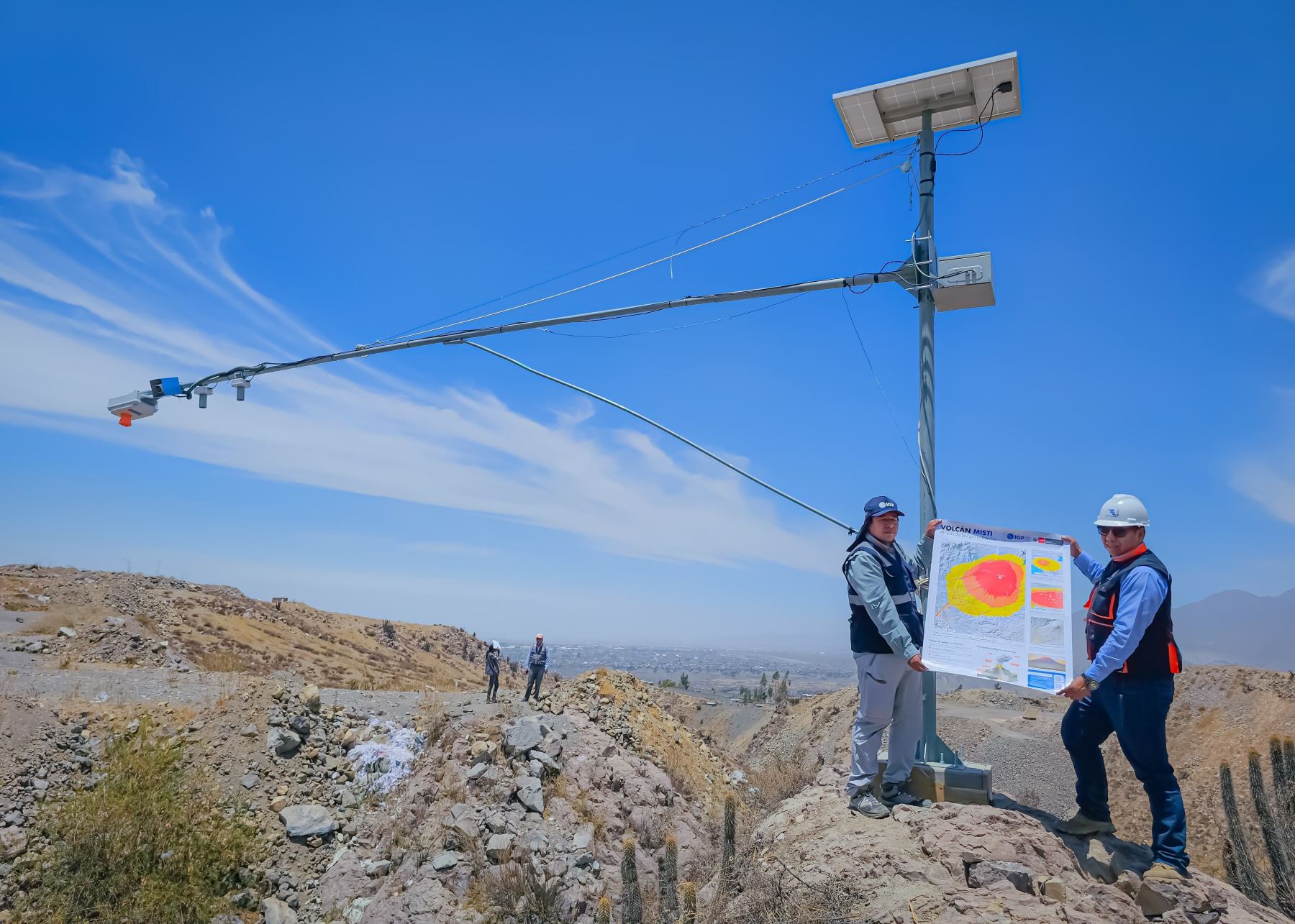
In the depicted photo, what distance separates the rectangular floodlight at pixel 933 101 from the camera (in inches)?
247

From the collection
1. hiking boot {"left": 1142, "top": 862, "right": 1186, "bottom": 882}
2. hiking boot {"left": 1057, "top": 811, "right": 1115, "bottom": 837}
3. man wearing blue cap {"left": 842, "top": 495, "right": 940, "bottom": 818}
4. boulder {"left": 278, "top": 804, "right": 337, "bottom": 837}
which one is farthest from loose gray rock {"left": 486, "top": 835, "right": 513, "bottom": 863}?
hiking boot {"left": 1142, "top": 862, "right": 1186, "bottom": 882}

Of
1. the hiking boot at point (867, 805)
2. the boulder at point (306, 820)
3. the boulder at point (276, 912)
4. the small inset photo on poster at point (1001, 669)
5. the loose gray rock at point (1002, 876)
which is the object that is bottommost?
the boulder at point (276, 912)

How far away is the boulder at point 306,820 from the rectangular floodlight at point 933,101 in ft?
47.4

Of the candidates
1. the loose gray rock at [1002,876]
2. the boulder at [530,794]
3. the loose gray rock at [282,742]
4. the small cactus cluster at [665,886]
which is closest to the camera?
the loose gray rock at [1002,876]

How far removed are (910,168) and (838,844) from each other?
5.42 meters

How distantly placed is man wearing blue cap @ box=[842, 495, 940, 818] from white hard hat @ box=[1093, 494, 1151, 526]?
108 centimetres

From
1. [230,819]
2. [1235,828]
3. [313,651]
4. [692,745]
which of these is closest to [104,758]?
[230,819]

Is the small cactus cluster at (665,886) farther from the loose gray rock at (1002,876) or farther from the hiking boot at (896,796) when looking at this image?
the loose gray rock at (1002,876)

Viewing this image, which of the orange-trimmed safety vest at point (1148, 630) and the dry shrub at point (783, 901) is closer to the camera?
the dry shrub at point (783, 901)

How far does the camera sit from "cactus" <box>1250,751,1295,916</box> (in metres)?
9.64

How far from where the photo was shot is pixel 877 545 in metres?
5.68

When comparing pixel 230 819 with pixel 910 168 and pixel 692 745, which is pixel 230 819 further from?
pixel 910 168

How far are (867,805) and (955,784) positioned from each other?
662 mm

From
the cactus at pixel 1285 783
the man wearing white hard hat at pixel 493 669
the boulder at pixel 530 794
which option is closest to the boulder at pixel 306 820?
the boulder at pixel 530 794
